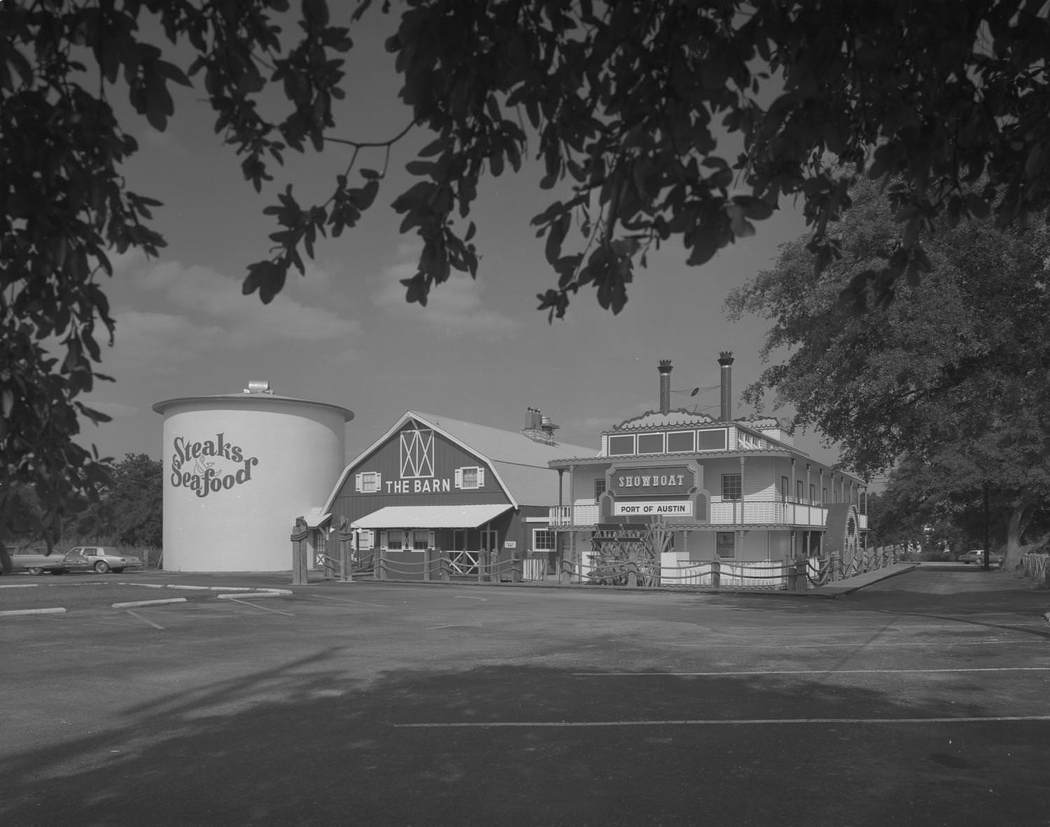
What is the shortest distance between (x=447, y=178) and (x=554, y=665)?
1071cm

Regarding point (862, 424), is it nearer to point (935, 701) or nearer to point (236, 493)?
point (935, 701)

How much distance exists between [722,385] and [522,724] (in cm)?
3859

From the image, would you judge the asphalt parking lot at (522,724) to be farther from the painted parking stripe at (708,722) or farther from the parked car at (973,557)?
the parked car at (973,557)

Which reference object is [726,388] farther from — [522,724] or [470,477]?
[522,724]

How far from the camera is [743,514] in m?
37.4

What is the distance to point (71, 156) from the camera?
4121mm

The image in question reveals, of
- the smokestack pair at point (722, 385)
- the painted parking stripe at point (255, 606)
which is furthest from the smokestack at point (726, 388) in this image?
the painted parking stripe at point (255, 606)

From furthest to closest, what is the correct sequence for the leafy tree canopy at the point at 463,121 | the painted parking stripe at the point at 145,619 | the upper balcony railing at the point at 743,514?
the upper balcony railing at the point at 743,514 → the painted parking stripe at the point at 145,619 → the leafy tree canopy at the point at 463,121

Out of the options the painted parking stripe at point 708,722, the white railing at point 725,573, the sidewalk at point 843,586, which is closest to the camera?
the painted parking stripe at point 708,722

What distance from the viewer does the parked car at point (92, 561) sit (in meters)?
50.1

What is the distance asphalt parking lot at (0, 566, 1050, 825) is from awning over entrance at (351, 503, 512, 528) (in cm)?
2290

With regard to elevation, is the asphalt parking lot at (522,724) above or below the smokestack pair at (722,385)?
below

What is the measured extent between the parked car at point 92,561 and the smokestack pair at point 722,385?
1109 inches

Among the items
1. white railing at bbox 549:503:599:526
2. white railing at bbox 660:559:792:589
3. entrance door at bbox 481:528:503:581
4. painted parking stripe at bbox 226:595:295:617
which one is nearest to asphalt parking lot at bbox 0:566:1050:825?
painted parking stripe at bbox 226:595:295:617
